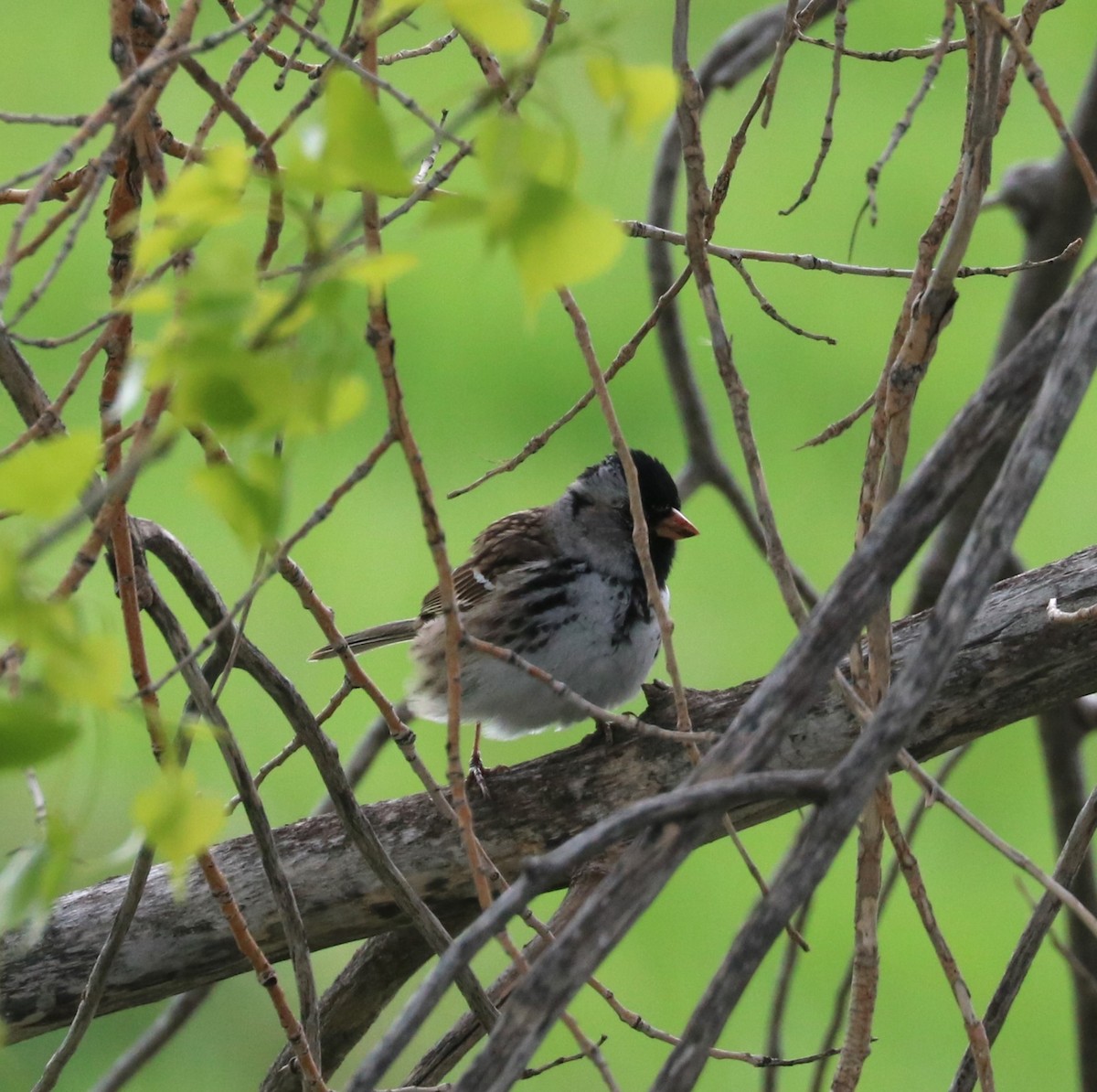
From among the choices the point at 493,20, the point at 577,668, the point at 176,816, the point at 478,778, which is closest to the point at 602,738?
the point at 478,778

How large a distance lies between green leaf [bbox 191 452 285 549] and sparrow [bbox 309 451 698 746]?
1.92 meters

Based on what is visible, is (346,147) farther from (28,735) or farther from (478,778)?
(478,778)

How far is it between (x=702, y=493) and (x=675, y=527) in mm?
2355

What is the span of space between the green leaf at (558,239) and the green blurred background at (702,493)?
2.91m

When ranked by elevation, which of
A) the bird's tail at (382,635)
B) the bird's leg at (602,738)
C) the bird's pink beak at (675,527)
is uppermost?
the bird's tail at (382,635)

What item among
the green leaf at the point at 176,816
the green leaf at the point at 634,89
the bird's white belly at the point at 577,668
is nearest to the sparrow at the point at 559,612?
the bird's white belly at the point at 577,668

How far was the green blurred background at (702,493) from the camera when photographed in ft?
12.8

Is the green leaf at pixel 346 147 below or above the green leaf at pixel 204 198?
below

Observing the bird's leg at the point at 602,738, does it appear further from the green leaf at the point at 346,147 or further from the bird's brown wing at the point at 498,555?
the green leaf at the point at 346,147

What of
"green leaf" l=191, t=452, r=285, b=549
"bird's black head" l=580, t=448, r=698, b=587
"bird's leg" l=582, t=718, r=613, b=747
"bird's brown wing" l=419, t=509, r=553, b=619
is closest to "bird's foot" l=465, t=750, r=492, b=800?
"bird's leg" l=582, t=718, r=613, b=747

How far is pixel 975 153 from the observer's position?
1292 millimetres

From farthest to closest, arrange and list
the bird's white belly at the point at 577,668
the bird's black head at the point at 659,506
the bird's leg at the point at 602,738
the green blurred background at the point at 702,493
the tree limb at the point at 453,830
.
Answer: the green blurred background at the point at 702,493 → the bird's black head at the point at 659,506 → the bird's white belly at the point at 577,668 → the bird's leg at the point at 602,738 → the tree limb at the point at 453,830

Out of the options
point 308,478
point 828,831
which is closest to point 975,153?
point 828,831

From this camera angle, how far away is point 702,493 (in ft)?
17.4
